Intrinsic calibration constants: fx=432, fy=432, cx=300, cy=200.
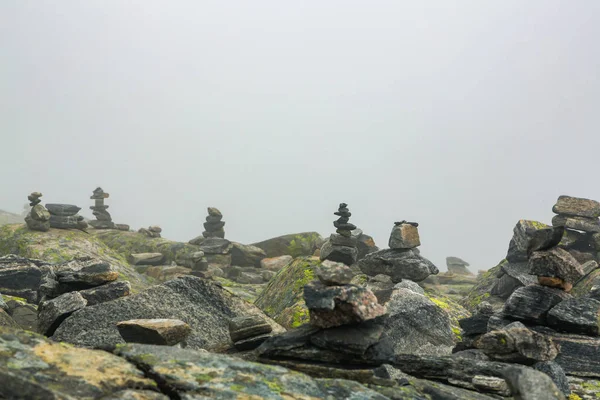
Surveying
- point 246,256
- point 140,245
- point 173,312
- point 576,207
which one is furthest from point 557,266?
point 140,245

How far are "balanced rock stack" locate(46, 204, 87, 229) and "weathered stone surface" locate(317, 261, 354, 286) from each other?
4650cm

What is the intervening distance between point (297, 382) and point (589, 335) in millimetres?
10261

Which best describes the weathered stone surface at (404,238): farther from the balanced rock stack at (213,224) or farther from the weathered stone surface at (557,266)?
the balanced rock stack at (213,224)

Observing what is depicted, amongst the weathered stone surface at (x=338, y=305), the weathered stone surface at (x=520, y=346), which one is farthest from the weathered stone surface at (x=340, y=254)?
the weathered stone surface at (x=338, y=305)

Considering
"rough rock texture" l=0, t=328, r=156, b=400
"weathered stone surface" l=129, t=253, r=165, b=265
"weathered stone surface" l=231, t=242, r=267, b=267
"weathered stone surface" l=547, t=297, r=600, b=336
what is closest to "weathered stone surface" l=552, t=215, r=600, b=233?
"weathered stone surface" l=547, t=297, r=600, b=336

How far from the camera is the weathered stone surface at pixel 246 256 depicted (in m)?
53.1

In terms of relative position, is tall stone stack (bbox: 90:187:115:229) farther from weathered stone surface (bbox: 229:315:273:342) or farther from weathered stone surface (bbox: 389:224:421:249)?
weathered stone surface (bbox: 229:315:273:342)

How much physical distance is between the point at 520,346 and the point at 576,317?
383 cm

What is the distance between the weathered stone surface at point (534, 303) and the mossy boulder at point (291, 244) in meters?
38.7

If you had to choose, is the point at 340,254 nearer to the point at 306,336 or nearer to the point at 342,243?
the point at 342,243

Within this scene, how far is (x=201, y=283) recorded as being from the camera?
1502 cm

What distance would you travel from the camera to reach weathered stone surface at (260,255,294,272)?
5098 centimetres

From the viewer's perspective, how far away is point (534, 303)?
13469mm

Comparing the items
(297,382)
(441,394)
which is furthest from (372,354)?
(297,382)
